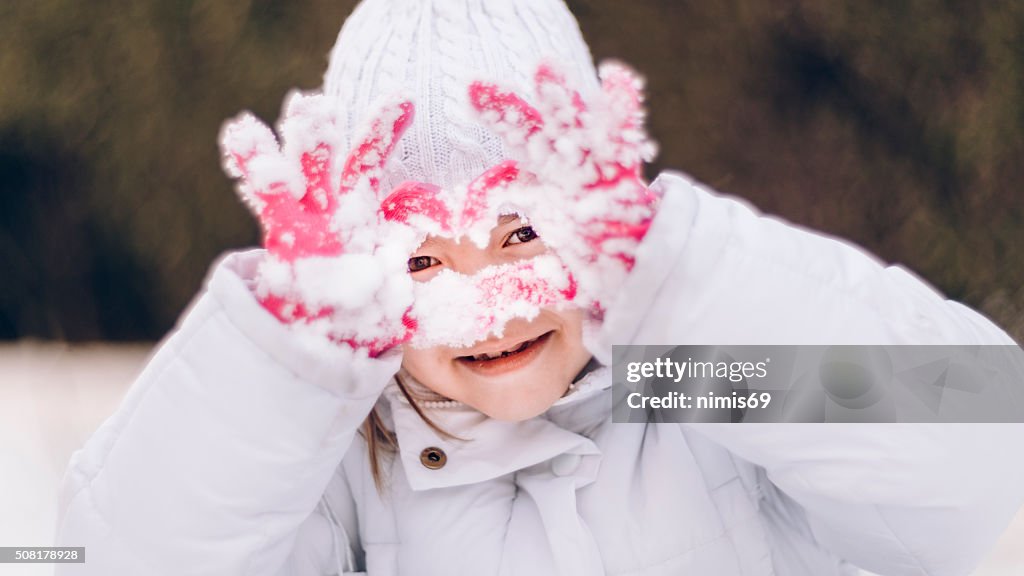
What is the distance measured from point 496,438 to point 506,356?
9cm

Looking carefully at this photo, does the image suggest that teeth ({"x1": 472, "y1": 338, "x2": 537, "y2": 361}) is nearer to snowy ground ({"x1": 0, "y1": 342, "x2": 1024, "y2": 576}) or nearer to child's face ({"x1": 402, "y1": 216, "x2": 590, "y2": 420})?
child's face ({"x1": 402, "y1": 216, "x2": 590, "y2": 420})

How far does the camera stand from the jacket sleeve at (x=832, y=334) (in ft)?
1.98

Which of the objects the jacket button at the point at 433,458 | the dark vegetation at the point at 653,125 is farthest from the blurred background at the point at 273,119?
the jacket button at the point at 433,458

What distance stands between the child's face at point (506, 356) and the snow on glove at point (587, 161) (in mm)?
118

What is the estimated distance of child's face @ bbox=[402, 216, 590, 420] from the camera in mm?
722

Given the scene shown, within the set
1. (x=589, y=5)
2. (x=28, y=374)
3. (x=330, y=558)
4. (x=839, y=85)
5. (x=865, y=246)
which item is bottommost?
(x=28, y=374)

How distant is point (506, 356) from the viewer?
77 cm

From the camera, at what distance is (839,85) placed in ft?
4.30

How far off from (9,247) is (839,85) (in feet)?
4.42

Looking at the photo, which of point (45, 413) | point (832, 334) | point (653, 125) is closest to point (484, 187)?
point (832, 334)

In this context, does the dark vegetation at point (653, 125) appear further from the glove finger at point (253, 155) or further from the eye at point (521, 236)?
the glove finger at point (253, 155)

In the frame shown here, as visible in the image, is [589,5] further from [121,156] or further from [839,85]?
[121,156]

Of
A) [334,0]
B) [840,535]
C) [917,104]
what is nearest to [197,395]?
[840,535]

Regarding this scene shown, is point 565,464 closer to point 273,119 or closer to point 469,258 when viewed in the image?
point 469,258
